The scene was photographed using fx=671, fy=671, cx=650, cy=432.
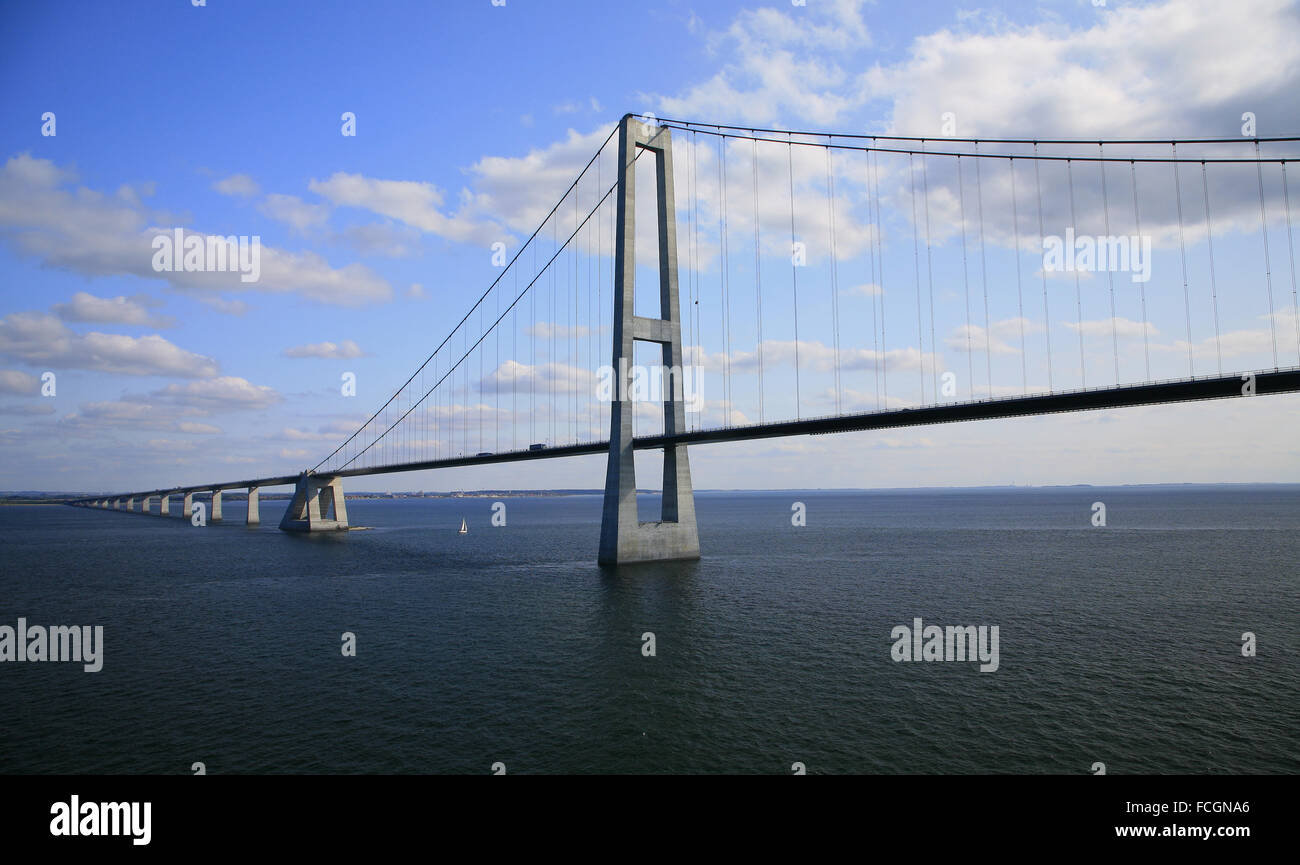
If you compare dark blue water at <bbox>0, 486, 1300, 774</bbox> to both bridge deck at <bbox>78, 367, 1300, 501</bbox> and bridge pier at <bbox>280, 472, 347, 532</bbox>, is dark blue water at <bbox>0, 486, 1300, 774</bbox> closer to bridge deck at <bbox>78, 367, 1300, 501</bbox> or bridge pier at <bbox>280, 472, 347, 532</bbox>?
bridge deck at <bbox>78, 367, 1300, 501</bbox>

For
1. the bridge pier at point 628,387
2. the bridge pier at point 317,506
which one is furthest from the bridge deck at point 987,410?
the bridge pier at point 317,506

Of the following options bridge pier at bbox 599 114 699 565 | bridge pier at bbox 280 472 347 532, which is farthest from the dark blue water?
bridge pier at bbox 280 472 347 532

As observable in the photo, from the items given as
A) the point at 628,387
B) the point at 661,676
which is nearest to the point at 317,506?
the point at 628,387

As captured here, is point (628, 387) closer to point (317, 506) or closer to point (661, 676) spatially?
point (661, 676)

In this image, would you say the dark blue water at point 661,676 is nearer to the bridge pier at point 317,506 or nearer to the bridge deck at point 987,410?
the bridge deck at point 987,410

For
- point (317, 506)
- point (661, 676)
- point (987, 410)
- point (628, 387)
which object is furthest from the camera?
point (317, 506)
